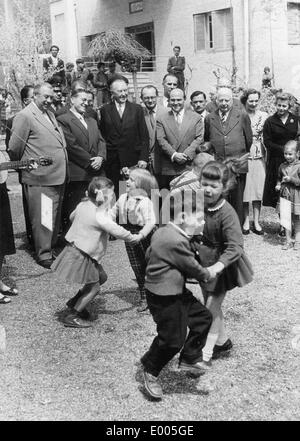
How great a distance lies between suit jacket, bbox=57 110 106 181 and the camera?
7.20 meters

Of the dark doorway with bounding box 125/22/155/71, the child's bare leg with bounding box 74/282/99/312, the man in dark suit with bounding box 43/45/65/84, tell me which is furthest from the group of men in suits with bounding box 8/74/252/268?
the dark doorway with bounding box 125/22/155/71

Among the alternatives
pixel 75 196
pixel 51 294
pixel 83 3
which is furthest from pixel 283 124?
pixel 83 3

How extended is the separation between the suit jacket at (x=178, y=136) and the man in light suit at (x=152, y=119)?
0.20 meters

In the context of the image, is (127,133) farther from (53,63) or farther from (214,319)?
(53,63)

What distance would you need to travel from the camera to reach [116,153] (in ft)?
25.0

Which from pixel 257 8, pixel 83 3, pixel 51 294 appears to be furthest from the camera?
pixel 83 3

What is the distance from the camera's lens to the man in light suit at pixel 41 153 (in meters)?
6.77

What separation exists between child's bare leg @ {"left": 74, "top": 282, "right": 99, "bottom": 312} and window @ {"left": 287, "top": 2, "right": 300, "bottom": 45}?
1681 centimetres

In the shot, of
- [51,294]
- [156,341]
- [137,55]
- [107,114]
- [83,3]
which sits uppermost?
[83,3]

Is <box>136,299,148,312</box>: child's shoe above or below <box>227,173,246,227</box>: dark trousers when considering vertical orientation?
below

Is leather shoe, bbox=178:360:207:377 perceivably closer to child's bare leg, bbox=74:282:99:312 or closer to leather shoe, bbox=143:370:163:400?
leather shoe, bbox=143:370:163:400

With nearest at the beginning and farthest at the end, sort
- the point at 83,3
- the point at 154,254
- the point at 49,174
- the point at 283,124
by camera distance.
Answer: the point at 154,254, the point at 49,174, the point at 283,124, the point at 83,3

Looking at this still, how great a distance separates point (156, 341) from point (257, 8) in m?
17.8
